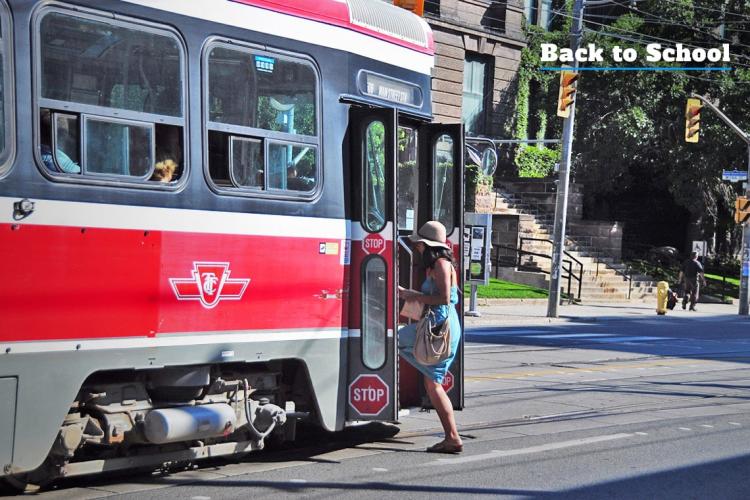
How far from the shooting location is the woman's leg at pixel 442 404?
8.45 meters

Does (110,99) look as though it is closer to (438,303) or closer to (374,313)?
(374,313)

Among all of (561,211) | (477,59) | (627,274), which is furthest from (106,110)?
(477,59)

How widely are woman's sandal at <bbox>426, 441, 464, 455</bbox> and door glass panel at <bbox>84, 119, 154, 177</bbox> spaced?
11.0 ft

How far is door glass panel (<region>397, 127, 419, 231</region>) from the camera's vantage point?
9.25 meters

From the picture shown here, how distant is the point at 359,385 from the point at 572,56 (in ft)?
66.7

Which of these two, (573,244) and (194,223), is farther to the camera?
(573,244)

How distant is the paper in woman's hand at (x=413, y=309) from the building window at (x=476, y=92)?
3040 centimetres

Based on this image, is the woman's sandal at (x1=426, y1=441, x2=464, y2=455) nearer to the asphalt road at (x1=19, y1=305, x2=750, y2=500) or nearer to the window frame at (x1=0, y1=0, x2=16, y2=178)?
the asphalt road at (x1=19, y1=305, x2=750, y2=500)

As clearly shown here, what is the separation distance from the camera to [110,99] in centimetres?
654

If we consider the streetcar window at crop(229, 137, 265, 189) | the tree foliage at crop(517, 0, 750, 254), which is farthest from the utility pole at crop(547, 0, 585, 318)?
the streetcar window at crop(229, 137, 265, 189)

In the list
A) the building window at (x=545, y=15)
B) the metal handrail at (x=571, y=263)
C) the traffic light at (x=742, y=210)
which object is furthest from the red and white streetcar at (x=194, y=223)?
the building window at (x=545, y=15)

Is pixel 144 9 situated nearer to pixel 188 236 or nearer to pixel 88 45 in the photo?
pixel 88 45

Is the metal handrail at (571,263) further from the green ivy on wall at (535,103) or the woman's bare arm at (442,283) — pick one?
the woman's bare arm at (442,283)

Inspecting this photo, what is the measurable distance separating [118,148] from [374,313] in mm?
2562
